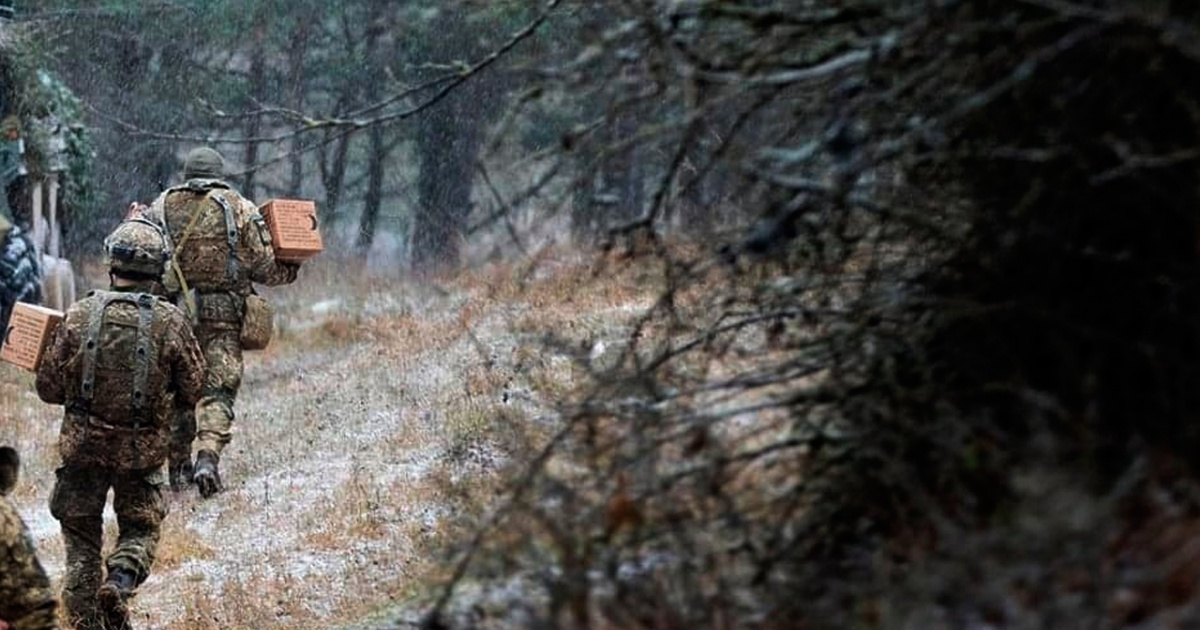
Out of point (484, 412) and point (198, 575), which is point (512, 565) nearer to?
point (198, 575)

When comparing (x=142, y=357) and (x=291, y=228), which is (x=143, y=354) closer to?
(x=142, y=357)

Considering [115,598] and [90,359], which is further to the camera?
[90,359]

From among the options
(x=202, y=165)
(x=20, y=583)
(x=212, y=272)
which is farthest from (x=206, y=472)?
(x=20, y=583)

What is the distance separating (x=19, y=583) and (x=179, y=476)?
23.5ft

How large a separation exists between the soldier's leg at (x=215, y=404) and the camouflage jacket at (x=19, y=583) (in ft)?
21.8

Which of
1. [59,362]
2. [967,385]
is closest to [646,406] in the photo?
[967,385]

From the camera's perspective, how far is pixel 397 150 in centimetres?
2930

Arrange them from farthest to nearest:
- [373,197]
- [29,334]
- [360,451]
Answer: [373,197] < [360,451] < [29,334]

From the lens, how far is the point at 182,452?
39.0ft

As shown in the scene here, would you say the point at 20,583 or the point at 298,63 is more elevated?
the point at 298,63

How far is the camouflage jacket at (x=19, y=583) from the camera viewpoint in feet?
16.1

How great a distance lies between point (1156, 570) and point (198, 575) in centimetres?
745

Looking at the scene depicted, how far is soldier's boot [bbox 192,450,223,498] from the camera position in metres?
11.6

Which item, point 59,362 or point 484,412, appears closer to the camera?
point 59,362
